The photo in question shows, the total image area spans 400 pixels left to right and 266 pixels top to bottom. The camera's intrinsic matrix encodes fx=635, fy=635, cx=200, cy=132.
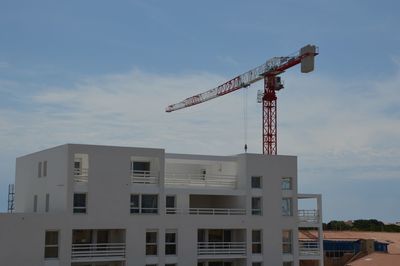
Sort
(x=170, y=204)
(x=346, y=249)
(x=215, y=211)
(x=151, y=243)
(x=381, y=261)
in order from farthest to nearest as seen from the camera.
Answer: (x=346, y=249) < (x=381, y=261) < (x=215, y=211) < (x=170, y=204) < (x=151, y=243)

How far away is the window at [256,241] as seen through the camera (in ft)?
137

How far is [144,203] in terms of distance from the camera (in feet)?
127

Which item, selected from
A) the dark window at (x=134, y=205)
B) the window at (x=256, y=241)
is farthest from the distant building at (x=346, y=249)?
the dark window at (x=134, y=205)

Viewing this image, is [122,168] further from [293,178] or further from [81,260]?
[293,178]

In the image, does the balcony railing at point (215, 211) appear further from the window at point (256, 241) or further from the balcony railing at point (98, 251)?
the balcony railing at point (98, 251)

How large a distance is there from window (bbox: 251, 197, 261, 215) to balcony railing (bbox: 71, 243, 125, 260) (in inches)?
374

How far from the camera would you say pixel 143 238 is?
38.1 m

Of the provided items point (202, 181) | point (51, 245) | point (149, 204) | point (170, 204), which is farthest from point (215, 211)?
point (51, 245)

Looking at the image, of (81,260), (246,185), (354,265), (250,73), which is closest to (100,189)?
(81,260)

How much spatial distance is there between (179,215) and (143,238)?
278 centimetres

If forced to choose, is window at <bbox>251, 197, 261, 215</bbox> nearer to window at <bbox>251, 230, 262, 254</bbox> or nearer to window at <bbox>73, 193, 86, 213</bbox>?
window at <bbox>251, 230, 262, 254</bbox>

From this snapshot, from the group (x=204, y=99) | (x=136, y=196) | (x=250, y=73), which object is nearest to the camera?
(x=136, y=196)

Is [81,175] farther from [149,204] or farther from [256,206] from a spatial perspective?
[256,206]

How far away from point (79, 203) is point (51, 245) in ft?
9.34
